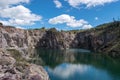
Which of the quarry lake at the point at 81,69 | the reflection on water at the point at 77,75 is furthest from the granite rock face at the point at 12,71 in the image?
the reflection on water at the point at 77,75

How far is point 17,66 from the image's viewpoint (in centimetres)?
5538

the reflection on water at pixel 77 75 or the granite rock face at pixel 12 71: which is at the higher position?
the granite rock face at pixel 12 71

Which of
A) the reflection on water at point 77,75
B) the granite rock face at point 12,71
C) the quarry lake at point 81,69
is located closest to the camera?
the granite rock face at point 12,71

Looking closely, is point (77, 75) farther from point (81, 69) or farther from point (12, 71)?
point (12, 71)

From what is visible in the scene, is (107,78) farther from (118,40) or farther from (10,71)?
(118,40)

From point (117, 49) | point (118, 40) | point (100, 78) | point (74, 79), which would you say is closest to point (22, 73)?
point (74, 79)

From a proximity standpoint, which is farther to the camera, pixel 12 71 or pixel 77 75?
pixel 77 75

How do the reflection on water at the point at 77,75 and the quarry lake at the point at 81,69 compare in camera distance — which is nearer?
the reflection on water at the point at 77,75

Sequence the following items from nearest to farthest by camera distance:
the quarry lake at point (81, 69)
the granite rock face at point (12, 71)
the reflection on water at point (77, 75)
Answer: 1. the granite rock face at point (12, 71)
2. the reflection on water at point (77, 75)
3. the quarry lake at point (81, 69)

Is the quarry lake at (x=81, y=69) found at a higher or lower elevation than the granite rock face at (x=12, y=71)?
lower

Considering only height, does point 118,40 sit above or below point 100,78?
above

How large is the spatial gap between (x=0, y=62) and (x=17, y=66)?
4.34 meters

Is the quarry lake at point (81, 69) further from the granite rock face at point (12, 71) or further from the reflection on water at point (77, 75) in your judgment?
the granite rock face at point (12, 71)

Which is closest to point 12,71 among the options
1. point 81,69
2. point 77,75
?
point 77,75
